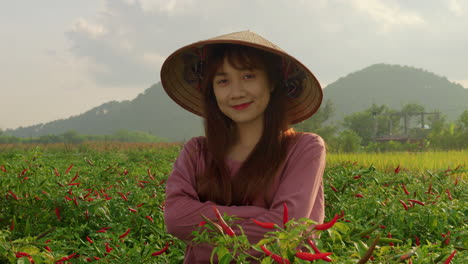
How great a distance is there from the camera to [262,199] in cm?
195

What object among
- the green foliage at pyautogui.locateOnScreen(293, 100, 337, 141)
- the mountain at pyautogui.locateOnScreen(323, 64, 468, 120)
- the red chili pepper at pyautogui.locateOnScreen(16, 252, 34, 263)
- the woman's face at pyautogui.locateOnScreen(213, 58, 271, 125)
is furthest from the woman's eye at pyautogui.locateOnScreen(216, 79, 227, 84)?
the mountain at pyautogui.locateOnScreen(323, 64, 468, 120)

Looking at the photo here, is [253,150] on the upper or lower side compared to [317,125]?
upper

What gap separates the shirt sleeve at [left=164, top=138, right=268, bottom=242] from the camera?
5.89ft

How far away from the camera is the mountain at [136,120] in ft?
435

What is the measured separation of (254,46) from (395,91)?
5415 inches

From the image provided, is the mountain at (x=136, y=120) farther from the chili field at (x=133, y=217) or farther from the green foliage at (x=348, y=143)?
the chili field at (x=133, y=217)

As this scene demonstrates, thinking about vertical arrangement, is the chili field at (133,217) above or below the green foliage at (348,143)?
above

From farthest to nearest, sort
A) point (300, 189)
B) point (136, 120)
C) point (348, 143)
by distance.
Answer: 1. point (136, 120)
2. point (348, 143)
3. point (300, 189)

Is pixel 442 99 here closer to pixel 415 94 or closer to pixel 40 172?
pixel 415 94

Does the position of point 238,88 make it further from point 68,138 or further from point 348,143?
point 68,138

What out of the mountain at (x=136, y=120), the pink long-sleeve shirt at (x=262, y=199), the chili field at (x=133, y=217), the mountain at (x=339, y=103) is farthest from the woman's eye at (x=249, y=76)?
the mountain at (x=136, y=120)

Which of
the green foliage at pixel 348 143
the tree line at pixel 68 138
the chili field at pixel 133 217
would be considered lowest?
the tree line at pixel 68 138

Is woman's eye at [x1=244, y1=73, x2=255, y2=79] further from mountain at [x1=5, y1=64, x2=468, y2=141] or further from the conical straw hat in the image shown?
mountain at [x1=5, y1=64, x2=468, y2=141]

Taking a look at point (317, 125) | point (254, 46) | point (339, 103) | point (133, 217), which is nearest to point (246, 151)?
point (254, 46)
